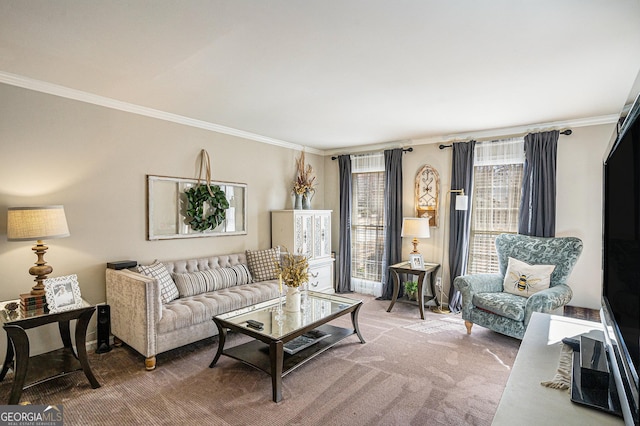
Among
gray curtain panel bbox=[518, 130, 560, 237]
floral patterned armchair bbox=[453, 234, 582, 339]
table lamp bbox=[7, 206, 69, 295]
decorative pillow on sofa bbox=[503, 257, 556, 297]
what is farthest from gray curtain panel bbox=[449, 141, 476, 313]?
table lamp bbox=[7, 206, 69, 295]

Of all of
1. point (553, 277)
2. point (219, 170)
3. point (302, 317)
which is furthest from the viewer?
point (219, 170)

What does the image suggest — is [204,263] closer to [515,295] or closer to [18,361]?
[18,361]

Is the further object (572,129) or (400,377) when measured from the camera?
(572,129)

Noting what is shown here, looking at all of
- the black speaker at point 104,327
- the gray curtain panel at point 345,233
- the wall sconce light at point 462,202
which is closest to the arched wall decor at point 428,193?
the wall sconce light at point 462,202

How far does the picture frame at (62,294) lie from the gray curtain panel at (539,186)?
186 inches

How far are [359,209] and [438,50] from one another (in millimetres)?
3588

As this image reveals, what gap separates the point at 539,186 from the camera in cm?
403

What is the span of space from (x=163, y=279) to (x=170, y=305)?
12.9 inches

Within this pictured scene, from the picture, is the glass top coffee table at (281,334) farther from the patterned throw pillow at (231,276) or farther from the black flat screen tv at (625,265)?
the black flat screen tv at (625,265)

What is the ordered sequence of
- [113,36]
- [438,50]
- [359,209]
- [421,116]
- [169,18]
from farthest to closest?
[359,209]
[421,116]
[438,50]
[113,36]
[169,18]

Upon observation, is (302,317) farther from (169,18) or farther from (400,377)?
(169,18)

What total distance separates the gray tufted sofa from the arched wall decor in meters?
2.50

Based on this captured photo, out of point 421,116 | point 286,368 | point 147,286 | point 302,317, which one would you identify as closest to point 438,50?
point 421,116

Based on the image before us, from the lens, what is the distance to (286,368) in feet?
8.81
